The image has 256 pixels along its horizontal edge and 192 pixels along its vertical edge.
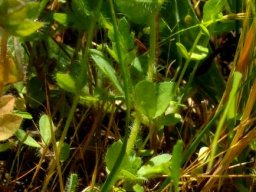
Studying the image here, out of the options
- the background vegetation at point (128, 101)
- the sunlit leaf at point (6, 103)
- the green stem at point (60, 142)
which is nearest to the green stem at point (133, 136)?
the background vegetation at point (128, 101)

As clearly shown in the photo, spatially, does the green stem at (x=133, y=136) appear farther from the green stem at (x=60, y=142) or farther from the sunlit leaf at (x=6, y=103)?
the sunlit leaf at (x=6, y=103)

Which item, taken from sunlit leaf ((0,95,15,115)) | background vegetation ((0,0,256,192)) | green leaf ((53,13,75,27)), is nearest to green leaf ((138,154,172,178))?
background vegetation ((0,0,256,192))

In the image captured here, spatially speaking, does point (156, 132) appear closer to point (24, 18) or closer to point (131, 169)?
point (131, 169)

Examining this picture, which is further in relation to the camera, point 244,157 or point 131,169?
point 244,157

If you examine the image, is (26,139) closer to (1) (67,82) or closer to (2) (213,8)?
(1) (67,82)

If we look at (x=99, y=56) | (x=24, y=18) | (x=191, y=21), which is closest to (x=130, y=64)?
(x=99, y=56)

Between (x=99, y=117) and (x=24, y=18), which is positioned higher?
(x=24, y=18)

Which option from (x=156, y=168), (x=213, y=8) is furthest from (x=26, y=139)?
(x=213, y=8)
